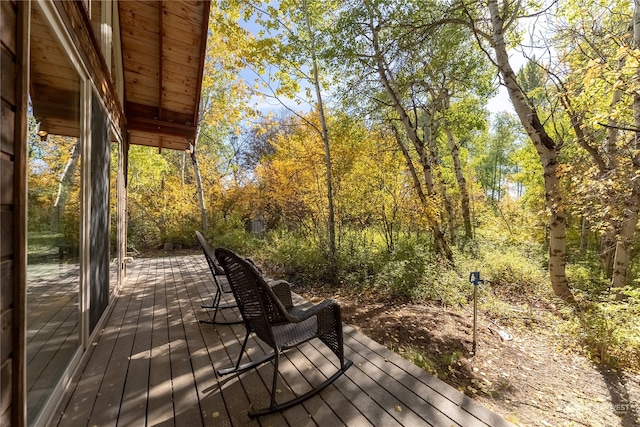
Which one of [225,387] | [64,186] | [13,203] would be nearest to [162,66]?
[64,186]

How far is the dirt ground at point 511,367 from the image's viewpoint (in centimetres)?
242

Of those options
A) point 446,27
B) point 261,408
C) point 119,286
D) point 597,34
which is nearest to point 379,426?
point 261,408

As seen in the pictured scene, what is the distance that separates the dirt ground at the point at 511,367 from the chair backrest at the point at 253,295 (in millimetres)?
1666

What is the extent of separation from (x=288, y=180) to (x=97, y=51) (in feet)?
18.1

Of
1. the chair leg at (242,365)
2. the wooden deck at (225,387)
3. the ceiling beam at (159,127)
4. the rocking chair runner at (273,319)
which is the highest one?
the ceiling beam at (159,127)

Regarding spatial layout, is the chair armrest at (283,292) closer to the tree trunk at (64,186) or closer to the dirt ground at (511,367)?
the dirt ground at (511,367)

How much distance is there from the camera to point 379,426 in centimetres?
167

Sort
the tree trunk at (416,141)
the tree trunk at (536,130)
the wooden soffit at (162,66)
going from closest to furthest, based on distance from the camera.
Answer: the wooden soffit at (162,66)
the tree trunk at (536,130)
the tree trunk at (416,141)

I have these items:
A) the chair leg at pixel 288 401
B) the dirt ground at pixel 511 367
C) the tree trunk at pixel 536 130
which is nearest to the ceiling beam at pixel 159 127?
the dirt ground at pixel 511 367

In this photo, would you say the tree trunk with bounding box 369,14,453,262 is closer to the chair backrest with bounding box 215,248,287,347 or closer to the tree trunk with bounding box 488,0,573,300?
the tree trunk with bounding box 488,0,573,300

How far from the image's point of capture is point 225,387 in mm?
2035

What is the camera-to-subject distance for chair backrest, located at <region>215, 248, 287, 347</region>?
1823mm

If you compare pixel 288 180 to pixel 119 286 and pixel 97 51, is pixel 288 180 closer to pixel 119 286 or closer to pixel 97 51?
pixel 119 286

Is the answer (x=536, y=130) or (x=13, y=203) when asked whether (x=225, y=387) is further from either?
(x=536, y=130)
